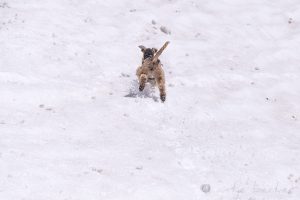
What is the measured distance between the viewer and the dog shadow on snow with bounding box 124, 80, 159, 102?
41.3 ft

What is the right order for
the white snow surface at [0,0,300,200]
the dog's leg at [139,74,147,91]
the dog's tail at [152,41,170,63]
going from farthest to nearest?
the dog's leg at [139,74,147,91]
the dog's tail at [152,41,170,63]
the white snow surface at [0,0,300,200]

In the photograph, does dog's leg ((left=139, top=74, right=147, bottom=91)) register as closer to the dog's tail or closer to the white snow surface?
the white snow surface

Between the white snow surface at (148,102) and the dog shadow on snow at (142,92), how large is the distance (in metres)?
0.08

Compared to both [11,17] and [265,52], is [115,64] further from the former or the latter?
[265,52]

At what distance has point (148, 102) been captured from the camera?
40.4ft

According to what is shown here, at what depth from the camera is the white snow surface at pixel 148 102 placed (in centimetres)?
914

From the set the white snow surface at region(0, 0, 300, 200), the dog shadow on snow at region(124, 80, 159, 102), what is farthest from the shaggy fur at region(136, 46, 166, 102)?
the white snow surface at region(0, 0, 300, 200)

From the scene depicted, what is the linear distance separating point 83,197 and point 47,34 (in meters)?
7.74

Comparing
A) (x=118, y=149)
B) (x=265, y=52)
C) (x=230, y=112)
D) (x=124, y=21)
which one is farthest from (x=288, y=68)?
(x=118, y=149)

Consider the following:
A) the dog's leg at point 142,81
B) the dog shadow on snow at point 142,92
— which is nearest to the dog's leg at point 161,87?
the dog shadow on snow at point 142,92

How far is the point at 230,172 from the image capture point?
1022cm

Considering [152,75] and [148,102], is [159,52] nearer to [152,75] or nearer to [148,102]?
[152,75]

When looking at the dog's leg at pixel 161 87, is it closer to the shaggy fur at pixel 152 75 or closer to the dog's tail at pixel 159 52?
the shaggy fur at pixel 152 75

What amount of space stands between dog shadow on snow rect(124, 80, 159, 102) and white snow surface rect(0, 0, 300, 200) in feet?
0.25
